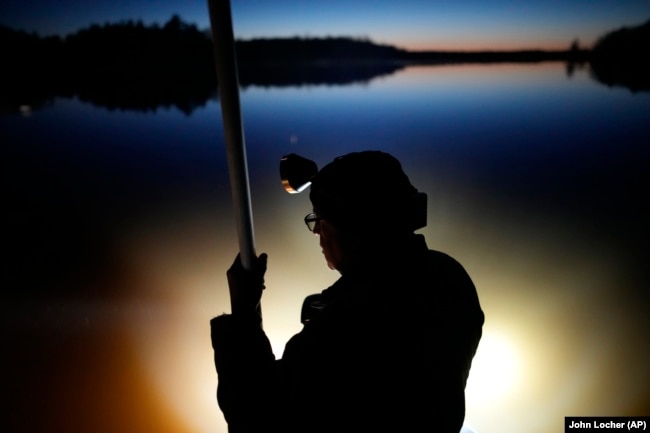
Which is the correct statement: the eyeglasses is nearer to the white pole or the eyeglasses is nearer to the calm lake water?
the white pole

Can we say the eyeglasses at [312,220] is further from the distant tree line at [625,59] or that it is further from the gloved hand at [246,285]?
the distant tree line at [625,59]

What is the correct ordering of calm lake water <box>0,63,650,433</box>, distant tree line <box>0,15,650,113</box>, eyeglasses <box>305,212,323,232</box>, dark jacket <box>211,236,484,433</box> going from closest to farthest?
dark jacket <box>211,236,484,433</box>
eyeglasses <box>305,212,323,232</box>
calm lake water <box>0,63,650,433</box>
distant tree line <box>0,15,650,113</box>

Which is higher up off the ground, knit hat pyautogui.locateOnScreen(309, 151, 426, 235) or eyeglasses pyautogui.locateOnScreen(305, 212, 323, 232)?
knit hat pyautogui.locateOnScreen(309, 151, 426, 235)

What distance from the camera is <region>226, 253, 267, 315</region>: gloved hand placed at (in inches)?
21.0

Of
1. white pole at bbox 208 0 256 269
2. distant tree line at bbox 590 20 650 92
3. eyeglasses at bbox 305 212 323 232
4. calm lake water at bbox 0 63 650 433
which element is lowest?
calm lake water at bbox 0 63 650 433

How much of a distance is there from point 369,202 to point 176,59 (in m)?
4.02

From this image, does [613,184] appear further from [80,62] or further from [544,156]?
[80,62]

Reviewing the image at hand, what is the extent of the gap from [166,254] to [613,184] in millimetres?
3505

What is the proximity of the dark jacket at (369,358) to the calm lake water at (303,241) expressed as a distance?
0.95 metres

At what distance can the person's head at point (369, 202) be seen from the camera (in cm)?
52

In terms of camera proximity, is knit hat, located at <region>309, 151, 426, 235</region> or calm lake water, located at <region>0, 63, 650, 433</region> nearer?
knit hat, located at <region>309, 151, 426, 235</region>

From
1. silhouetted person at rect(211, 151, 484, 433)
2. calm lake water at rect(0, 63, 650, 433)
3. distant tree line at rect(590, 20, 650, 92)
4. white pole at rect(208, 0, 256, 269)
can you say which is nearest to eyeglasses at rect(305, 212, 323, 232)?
silhouetted person at rect(211, 151, 484, 433)

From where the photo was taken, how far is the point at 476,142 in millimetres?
3887

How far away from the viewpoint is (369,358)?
0.44 metres
